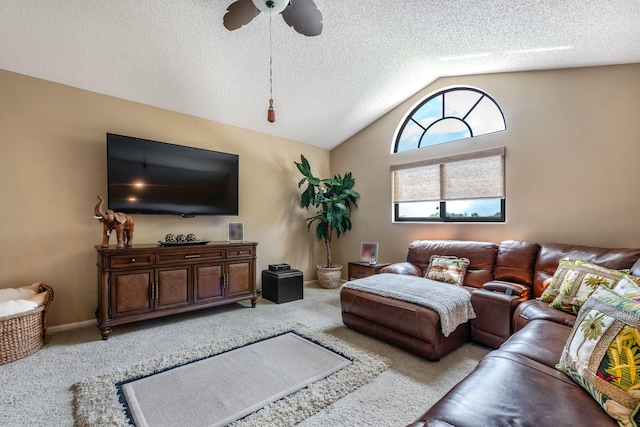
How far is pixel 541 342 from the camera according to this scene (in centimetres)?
167

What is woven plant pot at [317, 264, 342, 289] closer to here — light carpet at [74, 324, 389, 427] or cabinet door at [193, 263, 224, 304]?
cabinet door at [193, 263, 224, 304]

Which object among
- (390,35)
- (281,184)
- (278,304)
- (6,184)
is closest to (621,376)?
(390,35)

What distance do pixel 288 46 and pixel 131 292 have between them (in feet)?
10.2

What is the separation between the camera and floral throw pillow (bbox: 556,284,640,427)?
3.45ft

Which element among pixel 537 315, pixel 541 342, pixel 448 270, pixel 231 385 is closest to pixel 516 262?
pixel 448 270

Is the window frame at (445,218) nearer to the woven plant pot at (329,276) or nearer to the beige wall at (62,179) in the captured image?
the woven plant pot at (329,276)

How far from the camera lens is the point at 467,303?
257cm

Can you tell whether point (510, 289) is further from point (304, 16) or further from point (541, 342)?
point (304, 16)

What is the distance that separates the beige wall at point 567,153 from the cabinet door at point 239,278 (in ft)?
9.09

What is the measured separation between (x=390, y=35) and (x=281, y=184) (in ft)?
9.03

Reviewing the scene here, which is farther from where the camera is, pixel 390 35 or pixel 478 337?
pixel 390 35

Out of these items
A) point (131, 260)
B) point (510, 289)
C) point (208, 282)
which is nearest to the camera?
point (510, 289)

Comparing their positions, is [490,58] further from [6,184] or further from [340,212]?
[6,184]

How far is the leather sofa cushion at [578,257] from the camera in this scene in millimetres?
2311
